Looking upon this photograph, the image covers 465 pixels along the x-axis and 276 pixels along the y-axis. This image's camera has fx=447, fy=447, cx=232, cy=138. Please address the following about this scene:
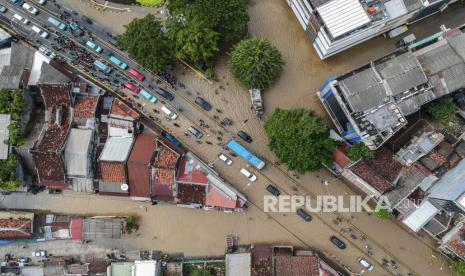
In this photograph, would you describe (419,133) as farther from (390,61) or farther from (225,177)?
(225,177)

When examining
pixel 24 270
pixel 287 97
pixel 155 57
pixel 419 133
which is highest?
pixel 155 57

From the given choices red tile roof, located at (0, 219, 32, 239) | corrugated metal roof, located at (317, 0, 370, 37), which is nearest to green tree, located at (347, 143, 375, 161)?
corrugated metal roof, located at (317, 0, 370, 37)

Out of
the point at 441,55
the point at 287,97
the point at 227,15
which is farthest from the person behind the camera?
the point at 287,97

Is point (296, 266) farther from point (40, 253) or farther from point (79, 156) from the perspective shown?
point (40, 253)

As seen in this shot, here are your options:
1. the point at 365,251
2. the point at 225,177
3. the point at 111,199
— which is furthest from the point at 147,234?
the point at 365,251

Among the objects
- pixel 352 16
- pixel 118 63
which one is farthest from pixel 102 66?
pixel 352 16

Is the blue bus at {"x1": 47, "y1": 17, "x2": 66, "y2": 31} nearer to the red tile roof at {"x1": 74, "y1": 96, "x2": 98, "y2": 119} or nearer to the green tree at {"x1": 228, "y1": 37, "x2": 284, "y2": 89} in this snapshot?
the red tile roof at {"x1": 74, "y1": 96, "x2": 98, "y2": 119}

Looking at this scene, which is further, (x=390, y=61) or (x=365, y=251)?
(x=365, y=251)
